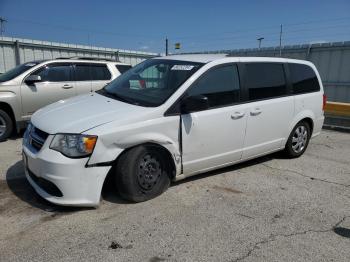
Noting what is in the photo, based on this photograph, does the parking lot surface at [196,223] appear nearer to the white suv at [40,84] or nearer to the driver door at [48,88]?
the white suv at [40,84]

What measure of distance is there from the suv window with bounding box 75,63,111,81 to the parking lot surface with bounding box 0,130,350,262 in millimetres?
3486

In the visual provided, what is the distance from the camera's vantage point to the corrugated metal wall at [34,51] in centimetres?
1302

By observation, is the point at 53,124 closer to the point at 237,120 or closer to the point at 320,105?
the point at 237,120

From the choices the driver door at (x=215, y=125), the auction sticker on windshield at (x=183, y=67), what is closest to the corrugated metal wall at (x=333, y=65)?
the driver door at (x=215, y=125)

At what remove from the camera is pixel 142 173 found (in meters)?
3.92

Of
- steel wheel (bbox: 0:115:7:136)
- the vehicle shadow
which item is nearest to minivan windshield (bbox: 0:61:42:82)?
steel wheel (bbox: 0:115:7:136)

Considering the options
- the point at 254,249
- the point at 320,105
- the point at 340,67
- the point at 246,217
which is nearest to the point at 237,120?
the point at 246,217

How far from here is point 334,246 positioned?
3.24 metres

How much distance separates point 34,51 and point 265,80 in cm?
1156

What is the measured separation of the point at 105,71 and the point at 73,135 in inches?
204

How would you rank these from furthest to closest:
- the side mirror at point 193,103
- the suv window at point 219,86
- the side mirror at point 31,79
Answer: the side mirror at point 31,79, the suv window at point 219,86, the side mirror at point 193,103

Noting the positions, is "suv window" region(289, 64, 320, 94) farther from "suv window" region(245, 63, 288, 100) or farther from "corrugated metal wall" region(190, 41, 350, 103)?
"corrugated metal wall" region(190, 41, 350, 103)

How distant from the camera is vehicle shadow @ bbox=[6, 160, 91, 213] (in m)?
3.79

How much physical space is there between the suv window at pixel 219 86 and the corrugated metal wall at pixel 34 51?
11146 mm
